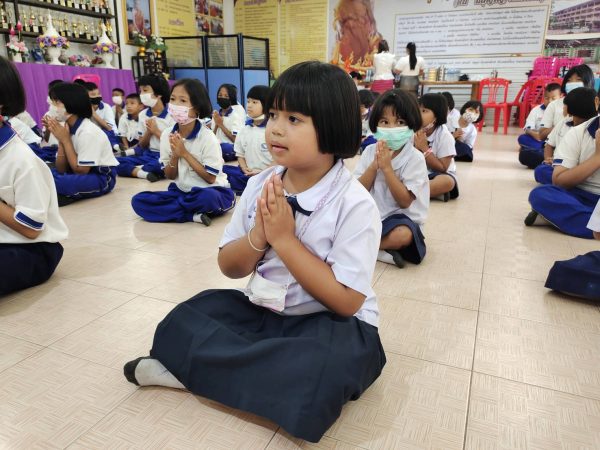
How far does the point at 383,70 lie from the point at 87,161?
207 inches

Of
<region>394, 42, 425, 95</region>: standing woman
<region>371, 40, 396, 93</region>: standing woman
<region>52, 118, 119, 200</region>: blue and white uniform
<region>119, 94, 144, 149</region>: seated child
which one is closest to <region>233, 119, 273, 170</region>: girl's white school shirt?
<region>52, 118, 119, 200</region>: blue and white uniform

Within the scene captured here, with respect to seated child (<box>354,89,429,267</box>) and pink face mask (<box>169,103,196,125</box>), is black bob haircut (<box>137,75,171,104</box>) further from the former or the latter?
seated child (<box>354,89,429,267</box>)

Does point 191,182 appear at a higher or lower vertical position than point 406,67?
lower

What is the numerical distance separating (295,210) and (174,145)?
1784 mm

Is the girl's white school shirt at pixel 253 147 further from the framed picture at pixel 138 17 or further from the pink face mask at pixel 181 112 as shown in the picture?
the framed picture at pixel 138 17

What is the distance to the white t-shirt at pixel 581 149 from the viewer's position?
238 cm

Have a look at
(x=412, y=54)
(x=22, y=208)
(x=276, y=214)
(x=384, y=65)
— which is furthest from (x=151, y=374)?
(x=412, y=54)

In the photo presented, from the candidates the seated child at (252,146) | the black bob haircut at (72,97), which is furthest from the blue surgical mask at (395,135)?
the black bob haircut at (72,97)

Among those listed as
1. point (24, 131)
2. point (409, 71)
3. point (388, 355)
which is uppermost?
point (409, 71)

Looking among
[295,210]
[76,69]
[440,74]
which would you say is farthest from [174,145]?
[440,74]

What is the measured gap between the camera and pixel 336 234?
3.67 ft

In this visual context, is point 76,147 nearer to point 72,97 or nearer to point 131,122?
point 72,97

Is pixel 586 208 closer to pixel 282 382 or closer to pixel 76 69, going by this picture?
pixel 282 382

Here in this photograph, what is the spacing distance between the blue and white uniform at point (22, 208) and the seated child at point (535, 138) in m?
4.33
